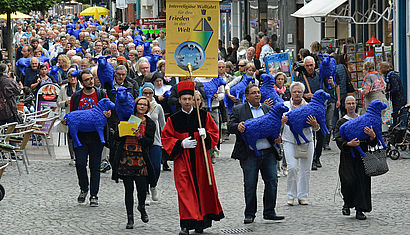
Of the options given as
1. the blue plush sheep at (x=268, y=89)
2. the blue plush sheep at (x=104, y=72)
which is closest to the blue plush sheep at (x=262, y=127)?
the blue plush sheep at (x=268, y=89)

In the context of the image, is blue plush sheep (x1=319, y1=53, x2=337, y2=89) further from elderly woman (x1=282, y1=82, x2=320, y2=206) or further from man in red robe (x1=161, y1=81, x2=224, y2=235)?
man in red robe (x1=161, y1=81, x2=224, y2=235)

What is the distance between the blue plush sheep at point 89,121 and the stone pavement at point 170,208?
3.35 ft

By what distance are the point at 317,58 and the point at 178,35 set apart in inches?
364

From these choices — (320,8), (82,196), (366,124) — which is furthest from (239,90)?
(320,8)

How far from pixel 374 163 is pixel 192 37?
295cm

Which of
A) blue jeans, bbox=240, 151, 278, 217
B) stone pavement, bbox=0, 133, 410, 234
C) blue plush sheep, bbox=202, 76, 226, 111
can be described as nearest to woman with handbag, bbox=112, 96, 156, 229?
stone pavement, bbox=0, 133, 410, 234

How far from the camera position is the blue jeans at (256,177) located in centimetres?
1109

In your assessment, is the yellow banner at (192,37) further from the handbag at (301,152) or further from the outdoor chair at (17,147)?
the outdoor chair at (17,147)

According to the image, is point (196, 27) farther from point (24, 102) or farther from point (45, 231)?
point (24, 102)

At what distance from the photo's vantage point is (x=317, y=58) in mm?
20953

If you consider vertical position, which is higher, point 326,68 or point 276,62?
point 276,62

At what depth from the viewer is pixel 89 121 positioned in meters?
12.2

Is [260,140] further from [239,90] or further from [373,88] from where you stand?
[373,88]

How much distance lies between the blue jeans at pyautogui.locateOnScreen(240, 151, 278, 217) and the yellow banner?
158cm
